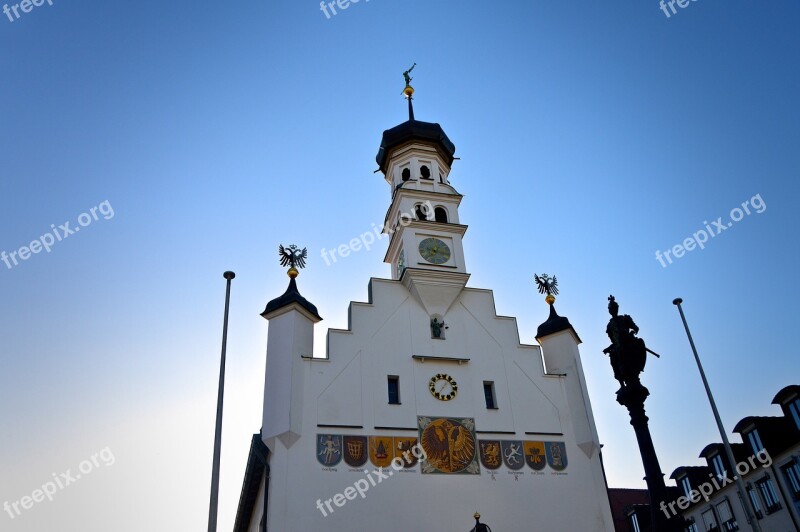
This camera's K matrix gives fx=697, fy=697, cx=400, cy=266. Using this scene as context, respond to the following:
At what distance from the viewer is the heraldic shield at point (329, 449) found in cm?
2094

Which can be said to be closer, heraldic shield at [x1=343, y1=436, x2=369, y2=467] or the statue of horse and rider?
the statue of horse and rider

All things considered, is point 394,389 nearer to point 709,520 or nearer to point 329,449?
point 329,449

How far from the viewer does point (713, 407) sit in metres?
20.3

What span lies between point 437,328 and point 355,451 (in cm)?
578

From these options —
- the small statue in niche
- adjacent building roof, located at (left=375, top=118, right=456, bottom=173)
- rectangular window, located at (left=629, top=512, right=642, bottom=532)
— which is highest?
adjacent building roof, located at (left=375, top=118, right=456, bottom=173)

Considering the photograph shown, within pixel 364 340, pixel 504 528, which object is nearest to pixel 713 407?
pixel 504 528

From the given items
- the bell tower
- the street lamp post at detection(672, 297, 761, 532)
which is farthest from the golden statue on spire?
the street lamp post at detection(672, 297, 761, 532)

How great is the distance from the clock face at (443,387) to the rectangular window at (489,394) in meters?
1.13

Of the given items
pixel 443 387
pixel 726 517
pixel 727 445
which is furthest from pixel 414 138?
pixel 726 517

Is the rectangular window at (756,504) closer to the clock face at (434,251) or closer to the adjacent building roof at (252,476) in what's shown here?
the clock face at (434,251)

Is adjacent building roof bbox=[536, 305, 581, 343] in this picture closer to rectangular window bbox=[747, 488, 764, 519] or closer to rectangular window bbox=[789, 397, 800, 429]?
rectangular window bbox=[789, 397, 800, 429]

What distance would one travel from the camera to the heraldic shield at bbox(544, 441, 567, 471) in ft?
74.4

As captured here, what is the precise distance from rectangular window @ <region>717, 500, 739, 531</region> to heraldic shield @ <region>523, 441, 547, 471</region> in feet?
50.5

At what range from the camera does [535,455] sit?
22734 millimetres
